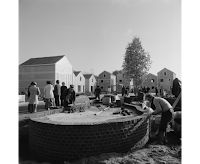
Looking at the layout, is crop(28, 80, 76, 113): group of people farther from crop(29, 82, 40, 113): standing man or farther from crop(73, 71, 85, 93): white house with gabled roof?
crop(73, 71, 85, 93): white house with gabled roof

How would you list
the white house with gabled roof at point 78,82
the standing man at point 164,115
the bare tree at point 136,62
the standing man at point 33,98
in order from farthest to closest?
the white house with gabled roof at point 78,82 < the bare tree at point 136,62 < the standing man at point 33,98 < the standing man at point 164,115

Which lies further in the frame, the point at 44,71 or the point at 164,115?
the point at 44,71

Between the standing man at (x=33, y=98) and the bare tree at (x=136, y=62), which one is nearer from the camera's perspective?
the standing man at (x=33, y=98)

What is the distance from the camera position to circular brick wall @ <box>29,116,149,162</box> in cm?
351

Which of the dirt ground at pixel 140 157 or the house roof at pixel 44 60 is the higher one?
the house roof at pixel 44 60

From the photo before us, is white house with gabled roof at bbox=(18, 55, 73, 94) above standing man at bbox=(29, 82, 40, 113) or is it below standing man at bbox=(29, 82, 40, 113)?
above

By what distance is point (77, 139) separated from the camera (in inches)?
138

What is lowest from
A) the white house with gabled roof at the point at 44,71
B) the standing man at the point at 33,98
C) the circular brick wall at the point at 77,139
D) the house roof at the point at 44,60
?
the circular brick wall at the point at 77,139

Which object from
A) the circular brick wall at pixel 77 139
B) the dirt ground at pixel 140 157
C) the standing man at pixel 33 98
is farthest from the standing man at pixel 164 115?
the standing man at pixel 33 98

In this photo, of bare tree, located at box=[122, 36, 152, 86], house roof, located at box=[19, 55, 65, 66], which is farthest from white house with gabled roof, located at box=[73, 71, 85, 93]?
bare tree, located at box=[122, 36, 152, 86]

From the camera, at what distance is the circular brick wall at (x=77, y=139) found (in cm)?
351

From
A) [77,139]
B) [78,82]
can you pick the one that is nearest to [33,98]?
[77,139]

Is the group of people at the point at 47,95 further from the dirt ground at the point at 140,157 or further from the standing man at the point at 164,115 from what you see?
the standing man at the point at 164,115

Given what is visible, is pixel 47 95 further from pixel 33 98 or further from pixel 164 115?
pixel 164 115
